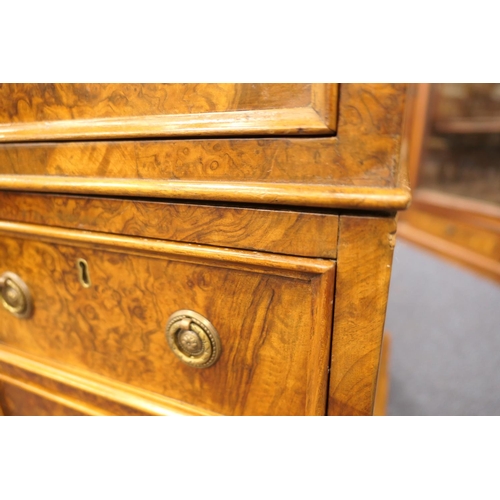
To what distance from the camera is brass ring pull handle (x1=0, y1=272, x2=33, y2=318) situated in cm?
48

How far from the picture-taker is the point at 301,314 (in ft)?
1.12

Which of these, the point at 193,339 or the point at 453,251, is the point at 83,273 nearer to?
the point at 193,339

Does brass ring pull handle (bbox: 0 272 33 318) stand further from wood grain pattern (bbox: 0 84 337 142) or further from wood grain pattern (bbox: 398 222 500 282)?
wood grain pattern (bbox: 398 222 500 282)

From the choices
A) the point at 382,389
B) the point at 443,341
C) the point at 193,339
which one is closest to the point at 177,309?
the point at 193,339

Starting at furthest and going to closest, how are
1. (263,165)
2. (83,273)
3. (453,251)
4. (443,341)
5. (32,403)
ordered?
(453,251)
(443,341)
(32,403)
(83,273)
(263,165)

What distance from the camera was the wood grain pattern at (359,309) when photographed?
0.29m

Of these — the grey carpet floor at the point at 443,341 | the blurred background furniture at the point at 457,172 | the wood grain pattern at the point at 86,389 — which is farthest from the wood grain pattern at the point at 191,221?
the blurred background furniture at the point at 457,172

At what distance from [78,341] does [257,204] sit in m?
0.33

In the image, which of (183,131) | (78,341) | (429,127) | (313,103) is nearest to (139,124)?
(183,131)

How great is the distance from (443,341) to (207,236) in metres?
0.84

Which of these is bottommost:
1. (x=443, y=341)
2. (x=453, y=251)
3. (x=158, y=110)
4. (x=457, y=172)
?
(x=443, y=341)

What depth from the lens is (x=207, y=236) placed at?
1.13ft

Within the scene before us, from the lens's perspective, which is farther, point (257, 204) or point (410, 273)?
point (410, 273)
